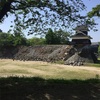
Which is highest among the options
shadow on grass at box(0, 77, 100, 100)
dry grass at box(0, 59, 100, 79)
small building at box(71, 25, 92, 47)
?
small building at box(71, 25, 92, 47)

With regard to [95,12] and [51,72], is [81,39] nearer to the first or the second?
[51,72]

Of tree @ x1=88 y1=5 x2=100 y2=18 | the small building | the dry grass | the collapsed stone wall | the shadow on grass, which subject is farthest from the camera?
the small building

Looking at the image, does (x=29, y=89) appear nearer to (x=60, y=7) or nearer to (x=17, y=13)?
(x=60, y=7)

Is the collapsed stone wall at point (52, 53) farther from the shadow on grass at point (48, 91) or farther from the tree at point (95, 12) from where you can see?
the shadow on grass at point (48, 91)

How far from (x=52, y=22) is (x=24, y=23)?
1885 mm

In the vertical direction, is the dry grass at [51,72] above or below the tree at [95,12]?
below

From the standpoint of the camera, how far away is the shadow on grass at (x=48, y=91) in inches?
458

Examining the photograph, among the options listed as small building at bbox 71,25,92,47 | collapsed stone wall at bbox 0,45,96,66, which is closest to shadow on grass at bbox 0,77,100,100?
collapsed stone wall at bbox 0,45,96,66

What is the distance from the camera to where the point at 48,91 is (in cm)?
1237

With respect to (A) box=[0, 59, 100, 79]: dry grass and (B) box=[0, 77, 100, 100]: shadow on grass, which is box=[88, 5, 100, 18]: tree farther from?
(B) box=[0, 77, 100, 100]: shadow on grass

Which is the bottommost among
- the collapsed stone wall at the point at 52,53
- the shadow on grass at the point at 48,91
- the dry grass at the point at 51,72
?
the dry grass at the point at 51,72

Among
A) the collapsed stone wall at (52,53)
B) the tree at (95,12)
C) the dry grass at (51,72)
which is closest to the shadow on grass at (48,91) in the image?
the dry grass at (51,72)

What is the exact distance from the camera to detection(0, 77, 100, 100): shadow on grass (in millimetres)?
11635

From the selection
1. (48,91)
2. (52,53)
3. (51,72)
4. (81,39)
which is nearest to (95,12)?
(51,72)
